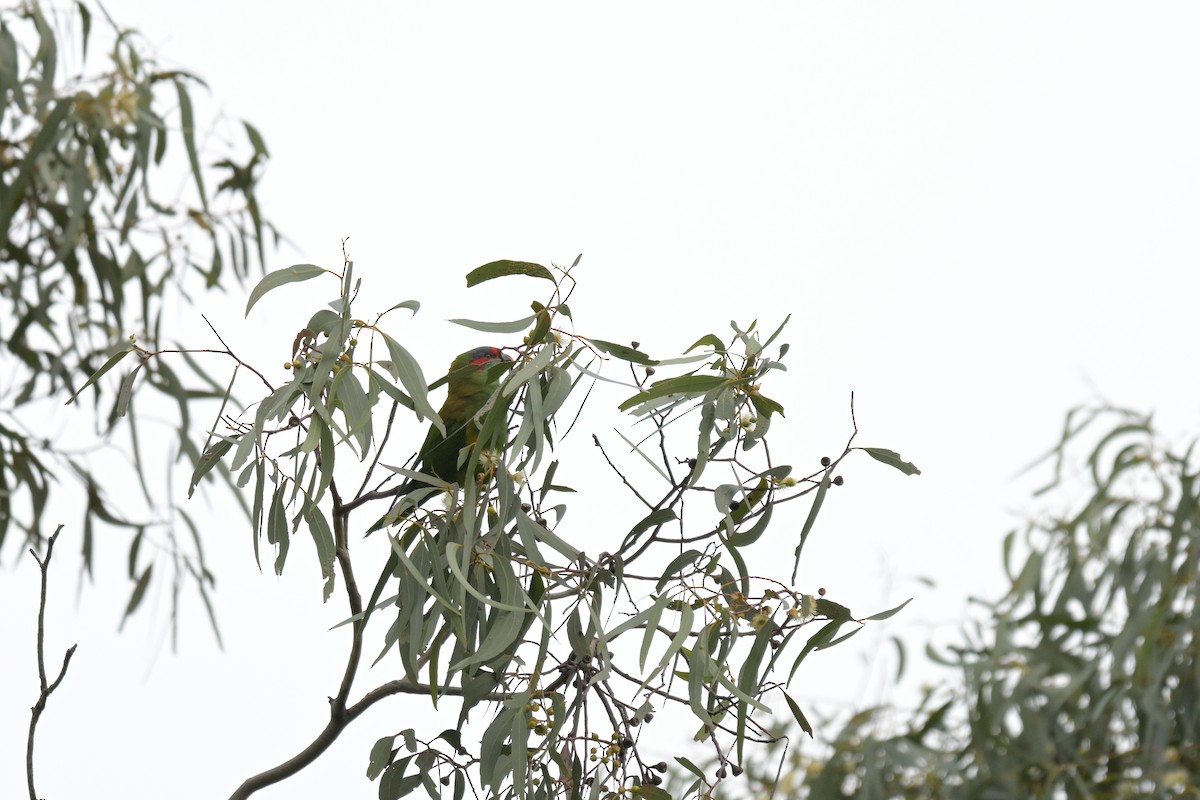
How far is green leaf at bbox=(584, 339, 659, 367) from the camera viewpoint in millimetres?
865

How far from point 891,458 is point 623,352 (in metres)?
0.22

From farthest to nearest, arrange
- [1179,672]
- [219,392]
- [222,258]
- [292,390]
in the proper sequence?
1. [222,258]
2. [219,392]
3. [1179,672]
4. [292,390]

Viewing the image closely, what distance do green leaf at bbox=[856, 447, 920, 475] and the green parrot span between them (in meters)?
0.30

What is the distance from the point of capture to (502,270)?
88cm

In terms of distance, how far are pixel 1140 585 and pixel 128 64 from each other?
1.88 metres

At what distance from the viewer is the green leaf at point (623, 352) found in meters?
0.86

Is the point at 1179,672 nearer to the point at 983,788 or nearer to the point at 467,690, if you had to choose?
the point at 983,788

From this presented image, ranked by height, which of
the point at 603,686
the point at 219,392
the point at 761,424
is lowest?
the point at 603,686

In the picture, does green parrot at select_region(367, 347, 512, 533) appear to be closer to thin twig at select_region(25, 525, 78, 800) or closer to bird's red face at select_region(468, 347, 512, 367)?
bird's red face at select_region(468, 347, 512, 367)

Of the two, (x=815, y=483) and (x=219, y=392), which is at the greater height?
(x=219, y=392)

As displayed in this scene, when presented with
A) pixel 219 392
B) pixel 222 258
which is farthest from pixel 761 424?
pixel 222 258

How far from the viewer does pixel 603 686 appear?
911mm

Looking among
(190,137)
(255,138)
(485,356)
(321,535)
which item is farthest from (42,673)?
(255,138)

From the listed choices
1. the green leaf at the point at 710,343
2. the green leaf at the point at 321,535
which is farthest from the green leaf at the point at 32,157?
the green leaf at the point at 710,343
